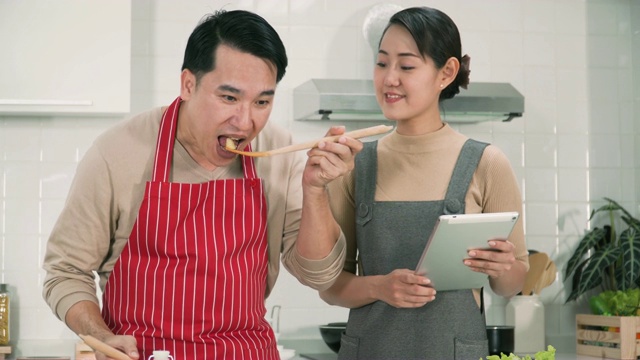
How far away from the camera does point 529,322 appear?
3.61m

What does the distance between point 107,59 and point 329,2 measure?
94 cm

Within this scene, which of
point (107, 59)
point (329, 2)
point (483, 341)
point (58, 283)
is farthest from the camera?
point (329, 2)

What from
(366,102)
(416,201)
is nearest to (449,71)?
(416,201)

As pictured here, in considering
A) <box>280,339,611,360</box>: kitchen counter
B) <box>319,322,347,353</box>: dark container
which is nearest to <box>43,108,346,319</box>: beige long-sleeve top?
<box>319,322,347,353</box>: dark container

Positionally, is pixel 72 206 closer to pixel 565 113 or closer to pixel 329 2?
pixel 329 2

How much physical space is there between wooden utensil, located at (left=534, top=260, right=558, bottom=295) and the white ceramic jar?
0.14 ft

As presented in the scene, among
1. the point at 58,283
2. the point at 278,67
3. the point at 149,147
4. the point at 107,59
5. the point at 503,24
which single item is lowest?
the point at 58,283

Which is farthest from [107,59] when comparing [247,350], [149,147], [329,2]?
[247,350]

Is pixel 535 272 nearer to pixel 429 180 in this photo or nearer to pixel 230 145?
pixel 429 180

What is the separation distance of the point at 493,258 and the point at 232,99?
66 cm

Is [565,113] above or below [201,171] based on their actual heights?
above

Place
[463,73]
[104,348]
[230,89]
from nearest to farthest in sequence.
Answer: [104,348], [230,89], [463,73]

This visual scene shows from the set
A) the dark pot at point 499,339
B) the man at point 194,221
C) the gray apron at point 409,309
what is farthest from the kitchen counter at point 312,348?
the man at point 194,221

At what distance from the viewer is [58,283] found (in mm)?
1805
